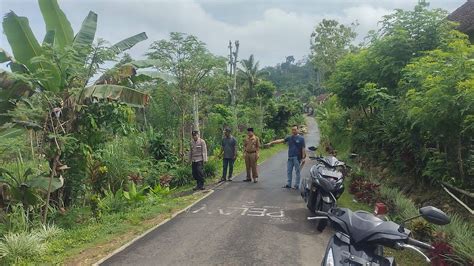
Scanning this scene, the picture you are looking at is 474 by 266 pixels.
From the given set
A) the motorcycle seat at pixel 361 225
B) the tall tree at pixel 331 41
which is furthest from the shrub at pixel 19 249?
the tall tree at pixel 331 41

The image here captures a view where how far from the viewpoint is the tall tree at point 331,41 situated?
36.8 meters

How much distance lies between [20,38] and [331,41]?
105ft

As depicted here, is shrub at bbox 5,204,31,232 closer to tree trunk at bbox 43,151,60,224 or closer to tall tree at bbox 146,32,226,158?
tree trunk at bbox 43,151,60,224

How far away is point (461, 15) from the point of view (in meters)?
15.5

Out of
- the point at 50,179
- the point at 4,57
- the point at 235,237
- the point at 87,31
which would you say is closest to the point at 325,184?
the point at 235,237

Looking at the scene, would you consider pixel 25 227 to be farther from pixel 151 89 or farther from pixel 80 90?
pixel 151 89

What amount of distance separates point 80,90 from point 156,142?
23.8ft

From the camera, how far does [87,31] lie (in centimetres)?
1033

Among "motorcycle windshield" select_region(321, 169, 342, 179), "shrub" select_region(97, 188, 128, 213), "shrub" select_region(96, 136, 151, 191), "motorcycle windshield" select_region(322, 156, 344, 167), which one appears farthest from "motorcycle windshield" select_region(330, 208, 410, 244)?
"shrub" select_region(96, 136, 151, 191)

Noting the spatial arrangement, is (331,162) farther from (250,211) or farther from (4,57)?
(4,57)

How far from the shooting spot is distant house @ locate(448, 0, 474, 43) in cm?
1375

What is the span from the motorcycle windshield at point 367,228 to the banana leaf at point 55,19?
862 centimetres

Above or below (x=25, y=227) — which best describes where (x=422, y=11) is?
above

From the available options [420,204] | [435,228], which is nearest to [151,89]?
[420,204]
